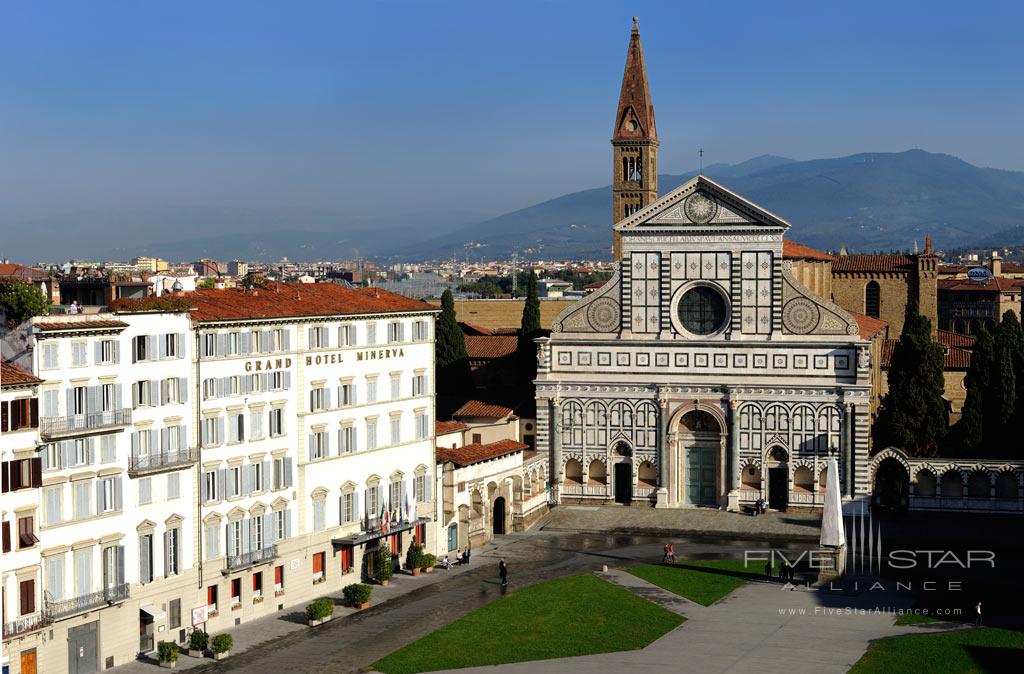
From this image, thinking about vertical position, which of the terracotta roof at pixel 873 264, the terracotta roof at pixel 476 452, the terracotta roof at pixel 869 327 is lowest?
the terracotta roof at pixel 476 452

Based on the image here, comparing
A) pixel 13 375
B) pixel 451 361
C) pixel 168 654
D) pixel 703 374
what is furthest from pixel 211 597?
pixel 451 361

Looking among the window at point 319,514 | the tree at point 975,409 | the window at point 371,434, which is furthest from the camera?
the tree at point 975,409

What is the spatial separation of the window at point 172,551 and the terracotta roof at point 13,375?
7.16 m

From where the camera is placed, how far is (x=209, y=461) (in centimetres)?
4422

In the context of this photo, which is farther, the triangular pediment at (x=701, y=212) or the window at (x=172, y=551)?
the triangular pediment at (x=701, y=212)

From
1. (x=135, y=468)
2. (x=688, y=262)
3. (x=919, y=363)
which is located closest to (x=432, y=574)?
(x=135, y=468)

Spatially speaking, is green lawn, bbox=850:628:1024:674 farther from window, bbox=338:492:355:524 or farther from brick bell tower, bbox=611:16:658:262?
brick bell tower, bbox=611:16:658:262

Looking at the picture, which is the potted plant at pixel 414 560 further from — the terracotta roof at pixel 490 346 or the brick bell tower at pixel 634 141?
the brick bell tower at pixel 634 141

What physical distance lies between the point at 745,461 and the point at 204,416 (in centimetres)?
3037

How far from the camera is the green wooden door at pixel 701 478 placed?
→ 67500 mm

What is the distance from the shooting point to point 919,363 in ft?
221

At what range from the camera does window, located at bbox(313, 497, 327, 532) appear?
161 ft

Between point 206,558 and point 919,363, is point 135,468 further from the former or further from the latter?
point 919,363

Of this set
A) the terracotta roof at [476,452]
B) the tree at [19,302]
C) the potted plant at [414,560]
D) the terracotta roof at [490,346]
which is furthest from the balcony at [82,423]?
the terracotta roof at [490,346]
